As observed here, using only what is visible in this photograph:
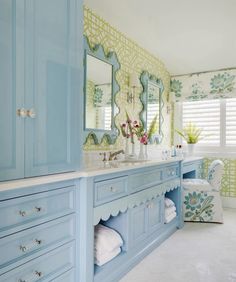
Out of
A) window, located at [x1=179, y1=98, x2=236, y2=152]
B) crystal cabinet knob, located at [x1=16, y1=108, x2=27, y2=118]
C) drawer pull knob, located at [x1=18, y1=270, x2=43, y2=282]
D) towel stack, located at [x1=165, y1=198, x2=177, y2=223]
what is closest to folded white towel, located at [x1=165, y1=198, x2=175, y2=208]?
towel stack, located at [x1=165, y1=198, x2=177, y2=223]

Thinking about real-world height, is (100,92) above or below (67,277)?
above

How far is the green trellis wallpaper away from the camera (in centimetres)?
245

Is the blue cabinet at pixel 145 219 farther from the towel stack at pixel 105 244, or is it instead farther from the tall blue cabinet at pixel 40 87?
the tall blue cabinet at pixel 40 87

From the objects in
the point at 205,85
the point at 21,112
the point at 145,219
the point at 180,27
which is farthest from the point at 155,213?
the point at 205,85

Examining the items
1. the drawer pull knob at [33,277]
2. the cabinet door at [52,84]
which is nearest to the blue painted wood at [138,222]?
the cabinet door at [52,84]

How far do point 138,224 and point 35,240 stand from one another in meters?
1.15

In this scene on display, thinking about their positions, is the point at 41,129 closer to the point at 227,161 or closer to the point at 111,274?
the point at 111,274

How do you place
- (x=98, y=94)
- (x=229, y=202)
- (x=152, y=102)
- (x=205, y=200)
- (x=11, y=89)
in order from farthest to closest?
(x=229, y=202)
(x=152, y=102)
(x=205, y=200)
(x=98, y=94)
(x=11, y=89)

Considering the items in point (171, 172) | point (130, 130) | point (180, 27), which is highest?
point (180, 27)

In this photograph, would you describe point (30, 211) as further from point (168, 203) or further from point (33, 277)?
point (168, 203)

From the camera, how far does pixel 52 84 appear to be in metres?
1.43

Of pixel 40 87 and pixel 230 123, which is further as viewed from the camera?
pixel 230 123

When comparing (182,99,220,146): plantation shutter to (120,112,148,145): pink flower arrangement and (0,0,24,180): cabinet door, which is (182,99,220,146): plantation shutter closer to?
(120,112,148,145): pink flower arrangement

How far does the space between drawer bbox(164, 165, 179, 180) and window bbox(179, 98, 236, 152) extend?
1.45m
